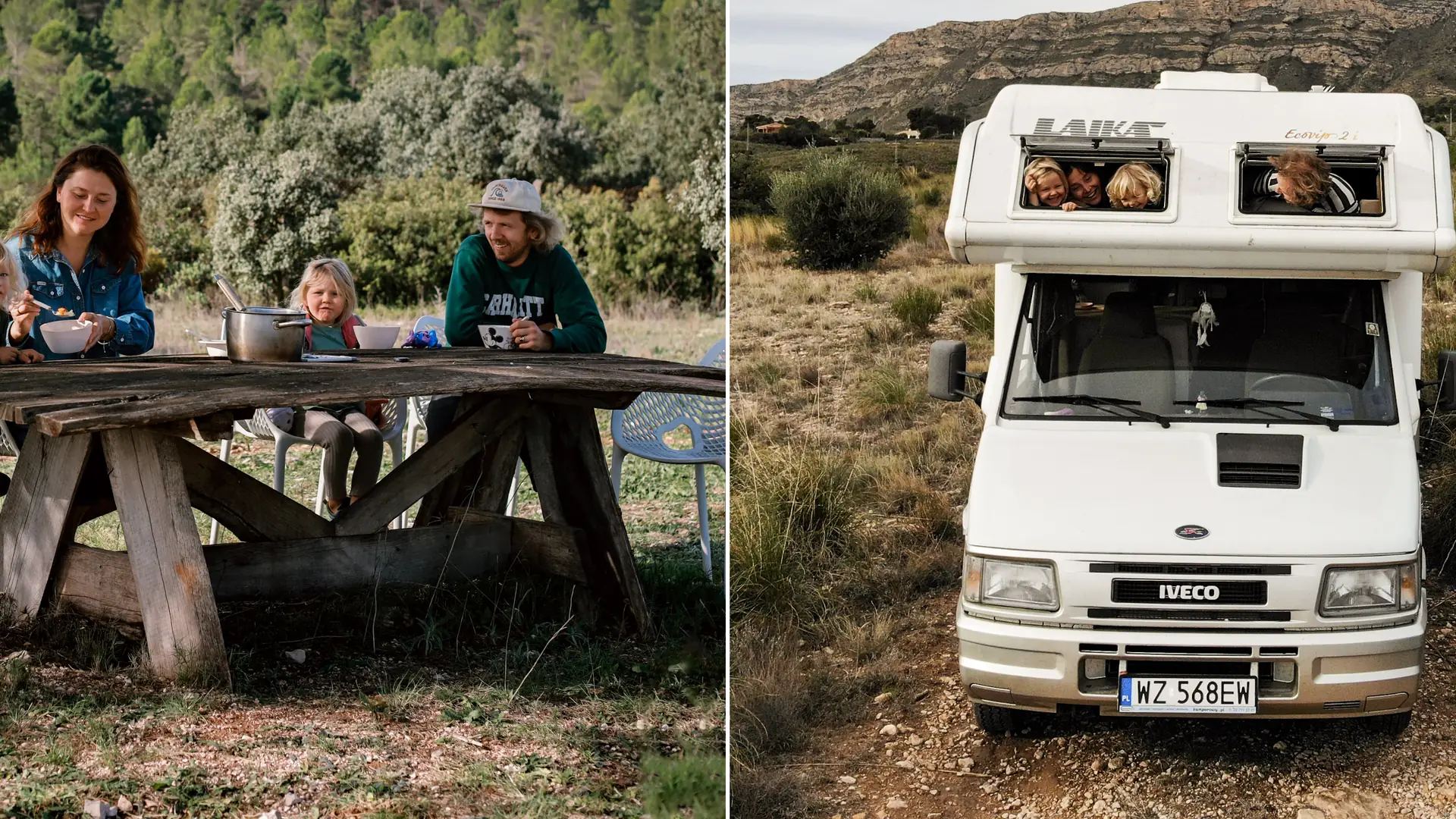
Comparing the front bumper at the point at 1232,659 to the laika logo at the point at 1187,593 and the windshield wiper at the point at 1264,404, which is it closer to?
the laika logo at the point at 1187,593

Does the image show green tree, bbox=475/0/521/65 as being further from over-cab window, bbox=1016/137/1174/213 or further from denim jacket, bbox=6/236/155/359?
over-cab window, bbox=1016/137/1174/213

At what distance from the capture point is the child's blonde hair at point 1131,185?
4.97 metres

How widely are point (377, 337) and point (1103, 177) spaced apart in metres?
3.02

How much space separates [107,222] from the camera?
569 centimetres

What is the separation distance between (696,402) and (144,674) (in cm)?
295

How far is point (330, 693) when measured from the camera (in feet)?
14.8

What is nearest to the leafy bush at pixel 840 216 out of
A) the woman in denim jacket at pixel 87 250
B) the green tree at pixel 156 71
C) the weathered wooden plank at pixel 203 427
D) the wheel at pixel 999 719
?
the woman in denim jacket at pixel 87 250

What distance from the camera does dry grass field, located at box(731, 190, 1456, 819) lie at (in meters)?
4.69

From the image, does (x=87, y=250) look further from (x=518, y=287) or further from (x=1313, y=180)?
(x=1313, y=180)

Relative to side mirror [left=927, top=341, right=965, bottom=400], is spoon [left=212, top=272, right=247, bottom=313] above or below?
above

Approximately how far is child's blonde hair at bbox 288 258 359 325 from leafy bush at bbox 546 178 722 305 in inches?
604

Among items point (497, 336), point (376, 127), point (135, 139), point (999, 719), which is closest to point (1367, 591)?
point (999, 719)

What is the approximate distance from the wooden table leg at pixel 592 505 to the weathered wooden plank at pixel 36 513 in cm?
A: 168

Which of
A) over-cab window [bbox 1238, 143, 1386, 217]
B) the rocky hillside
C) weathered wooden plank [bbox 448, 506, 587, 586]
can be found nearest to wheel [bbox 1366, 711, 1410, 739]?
over-cab window [bbox 1238, 143, 1386, 217]
